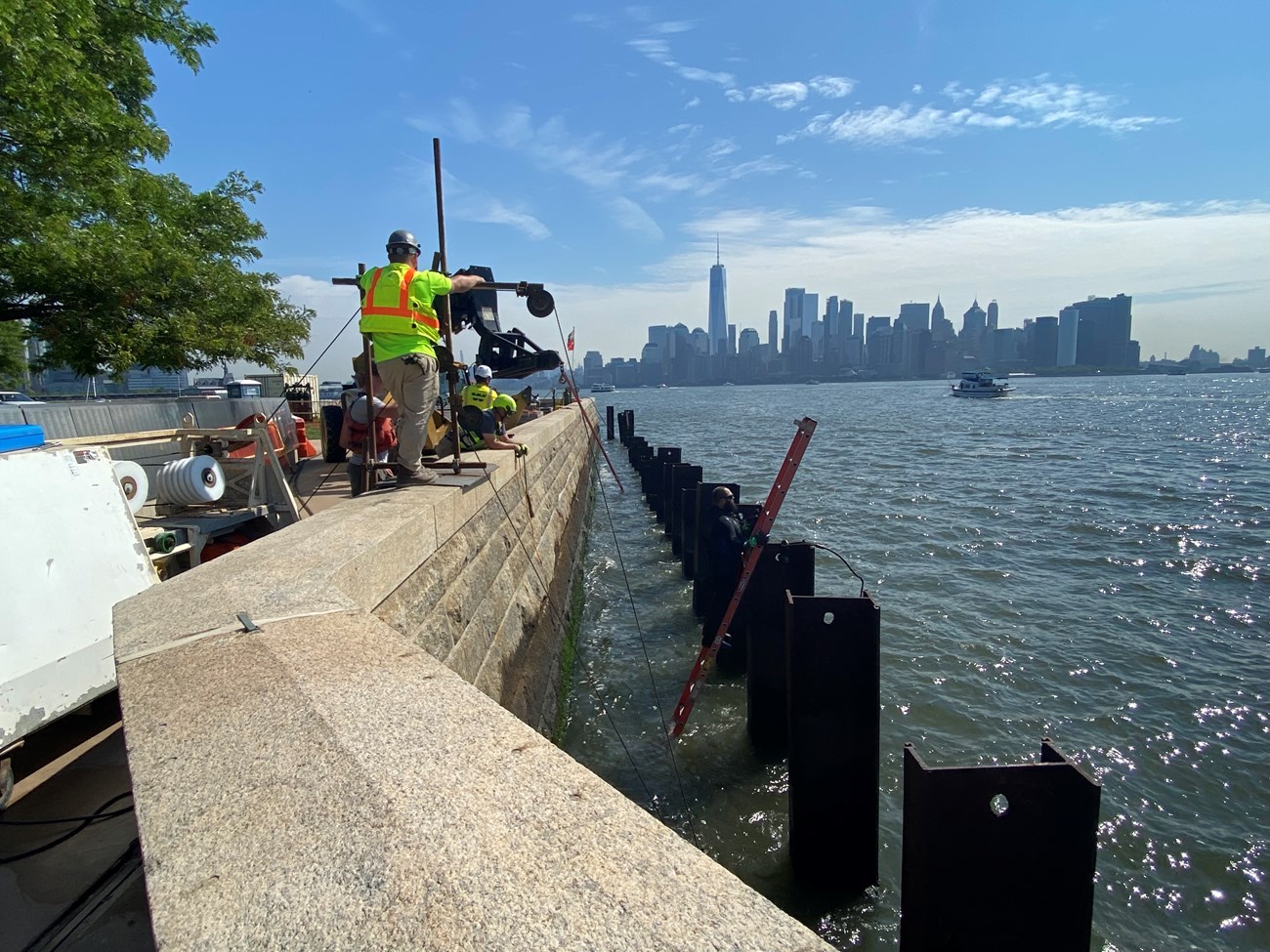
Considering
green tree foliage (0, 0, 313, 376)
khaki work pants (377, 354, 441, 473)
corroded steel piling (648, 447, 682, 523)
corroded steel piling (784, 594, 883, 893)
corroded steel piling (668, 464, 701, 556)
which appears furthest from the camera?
corroded steel piling (648, 447, 682, 523)

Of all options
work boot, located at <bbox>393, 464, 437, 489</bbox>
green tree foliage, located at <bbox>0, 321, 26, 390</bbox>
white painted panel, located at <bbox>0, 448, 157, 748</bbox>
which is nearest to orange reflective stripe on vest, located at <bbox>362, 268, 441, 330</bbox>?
work boot, located at <bbox>393, 464, 437, 489</bbox>

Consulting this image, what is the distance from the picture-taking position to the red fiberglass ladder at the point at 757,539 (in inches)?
234

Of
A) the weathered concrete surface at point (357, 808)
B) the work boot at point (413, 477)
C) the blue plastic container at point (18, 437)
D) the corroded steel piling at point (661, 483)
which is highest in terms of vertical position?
the blue plastic container at point (18, 437)

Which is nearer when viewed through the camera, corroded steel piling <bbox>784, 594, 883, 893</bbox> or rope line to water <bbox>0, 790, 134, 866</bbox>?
rope line to water <bbox>0, 790, 134, 866</bbox>

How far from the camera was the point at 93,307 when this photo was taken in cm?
973

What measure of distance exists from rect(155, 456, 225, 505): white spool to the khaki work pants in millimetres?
1660

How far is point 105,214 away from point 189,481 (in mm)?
6724

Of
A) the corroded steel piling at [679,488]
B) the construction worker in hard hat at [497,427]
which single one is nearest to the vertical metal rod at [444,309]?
the construction worker in hard hat at [497,427]

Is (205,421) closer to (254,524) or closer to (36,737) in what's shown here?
(254,524)

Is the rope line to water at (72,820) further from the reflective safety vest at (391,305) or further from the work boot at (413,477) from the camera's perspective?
the reflective safety vest at (391,305)

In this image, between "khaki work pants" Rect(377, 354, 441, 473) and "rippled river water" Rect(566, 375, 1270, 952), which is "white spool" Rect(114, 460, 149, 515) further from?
"rippled river water" Rect(566, 375, 1270, 952)

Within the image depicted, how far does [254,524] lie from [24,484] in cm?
276

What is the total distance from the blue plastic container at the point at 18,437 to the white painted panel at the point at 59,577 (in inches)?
5.9

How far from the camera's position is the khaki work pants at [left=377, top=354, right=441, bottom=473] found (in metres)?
5.58
